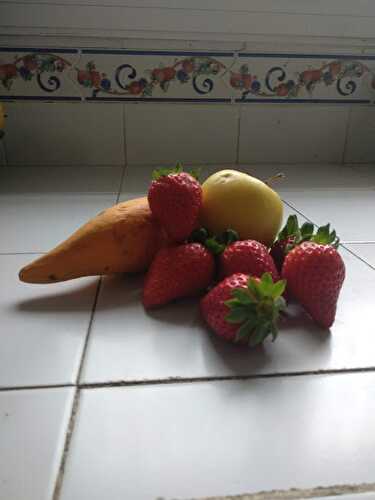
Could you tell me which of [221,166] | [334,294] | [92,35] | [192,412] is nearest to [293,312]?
[334,294]

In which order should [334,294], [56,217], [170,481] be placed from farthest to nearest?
[56,217], [334,294], [170,481]

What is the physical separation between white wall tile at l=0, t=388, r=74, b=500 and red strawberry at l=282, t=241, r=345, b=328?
23cm

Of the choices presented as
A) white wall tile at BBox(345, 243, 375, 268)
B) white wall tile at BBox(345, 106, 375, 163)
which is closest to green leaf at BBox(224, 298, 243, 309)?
white wall tile at BBox(345, 243, 375, 268)

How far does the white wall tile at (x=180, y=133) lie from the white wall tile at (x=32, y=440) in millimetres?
892

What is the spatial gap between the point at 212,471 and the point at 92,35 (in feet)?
3.37

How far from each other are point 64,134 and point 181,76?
334 millimetres

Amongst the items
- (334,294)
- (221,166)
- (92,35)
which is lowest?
(221,166)

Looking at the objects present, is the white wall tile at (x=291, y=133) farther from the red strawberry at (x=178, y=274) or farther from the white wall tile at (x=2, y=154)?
the red strawberry at (x=178, y=274)

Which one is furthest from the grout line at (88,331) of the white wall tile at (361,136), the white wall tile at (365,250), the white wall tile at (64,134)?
the white wall tile at (361,136)

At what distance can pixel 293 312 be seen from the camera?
430mm

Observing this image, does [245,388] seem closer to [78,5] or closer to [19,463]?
[19,463]

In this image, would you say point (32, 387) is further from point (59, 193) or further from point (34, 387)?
point (59, 193)

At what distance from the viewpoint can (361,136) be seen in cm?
118

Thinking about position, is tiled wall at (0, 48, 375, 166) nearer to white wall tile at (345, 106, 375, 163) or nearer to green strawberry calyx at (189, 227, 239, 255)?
white wall tile at (345, 106, 375, 163)
